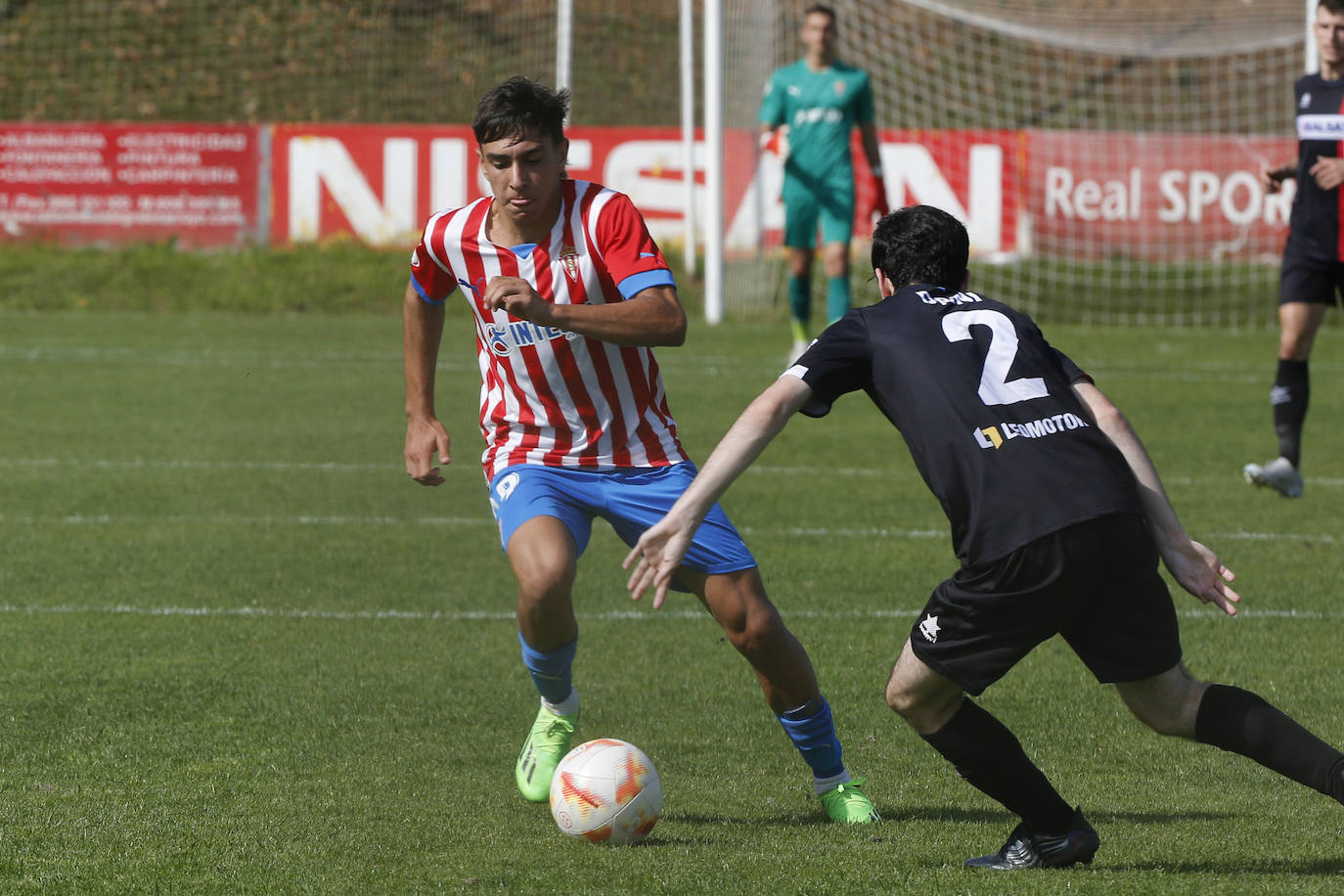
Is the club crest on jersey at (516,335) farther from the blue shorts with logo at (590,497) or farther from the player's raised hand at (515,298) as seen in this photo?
the player's raised hand at (515,298)

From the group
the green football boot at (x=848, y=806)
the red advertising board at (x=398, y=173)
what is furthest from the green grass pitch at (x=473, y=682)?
the red advertising board at (x=398, y=173)

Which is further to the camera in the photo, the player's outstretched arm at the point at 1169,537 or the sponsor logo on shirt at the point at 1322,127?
the sponsor logo on shirt at the point at 1322,127

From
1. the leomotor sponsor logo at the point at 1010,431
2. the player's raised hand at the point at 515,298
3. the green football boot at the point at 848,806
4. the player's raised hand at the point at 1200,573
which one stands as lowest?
the green football boot at the point at 848,806

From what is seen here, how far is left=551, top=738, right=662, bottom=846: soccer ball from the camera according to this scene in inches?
164

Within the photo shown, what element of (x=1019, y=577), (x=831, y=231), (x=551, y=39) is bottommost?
(x=1019, y=577)

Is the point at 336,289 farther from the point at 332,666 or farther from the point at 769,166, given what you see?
the point at 332,666

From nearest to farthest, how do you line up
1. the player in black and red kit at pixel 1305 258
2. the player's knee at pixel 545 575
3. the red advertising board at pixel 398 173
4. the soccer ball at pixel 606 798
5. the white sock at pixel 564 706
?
1. the soccer ball at pixel 606 798
2. the player's knee at pixel 545 575
3. the white sock at pixel 564 706
4. the player in black and red kit at pixel 1305 258
5. the red advertising board at pixel 398 173

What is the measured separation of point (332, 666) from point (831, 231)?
8.94 meters

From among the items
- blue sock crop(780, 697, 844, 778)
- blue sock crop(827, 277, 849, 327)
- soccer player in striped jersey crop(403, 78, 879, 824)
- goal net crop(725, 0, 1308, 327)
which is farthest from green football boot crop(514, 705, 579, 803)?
goal net crop(725, 0, 1308, 327)

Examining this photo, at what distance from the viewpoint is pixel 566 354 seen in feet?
15.5

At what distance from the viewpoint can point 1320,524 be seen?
8.70 m

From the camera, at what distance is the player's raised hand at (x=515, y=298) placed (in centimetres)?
399

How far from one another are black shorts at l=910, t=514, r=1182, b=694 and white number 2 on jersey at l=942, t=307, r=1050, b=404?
32 cm

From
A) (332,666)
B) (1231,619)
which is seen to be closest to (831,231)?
(1231,619)
